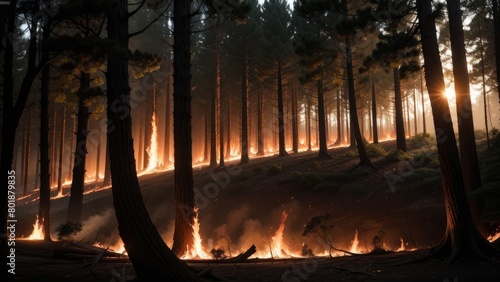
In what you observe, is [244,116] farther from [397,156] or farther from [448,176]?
[448,176]

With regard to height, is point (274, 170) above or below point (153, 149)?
below

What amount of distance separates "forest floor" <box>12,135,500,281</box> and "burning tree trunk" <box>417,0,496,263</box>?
396 millimetres

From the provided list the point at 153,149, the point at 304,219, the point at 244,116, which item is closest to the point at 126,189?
→ the point at 304,219

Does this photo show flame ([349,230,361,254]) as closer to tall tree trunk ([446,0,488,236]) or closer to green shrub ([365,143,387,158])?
tall tree trunk ([446,0,488,236])

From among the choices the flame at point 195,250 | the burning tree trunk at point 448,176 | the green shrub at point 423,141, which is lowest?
the flame at point 195,250

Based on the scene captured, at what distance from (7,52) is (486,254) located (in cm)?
998

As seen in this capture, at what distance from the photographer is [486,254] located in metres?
6.95

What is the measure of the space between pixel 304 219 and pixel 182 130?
7354 mm

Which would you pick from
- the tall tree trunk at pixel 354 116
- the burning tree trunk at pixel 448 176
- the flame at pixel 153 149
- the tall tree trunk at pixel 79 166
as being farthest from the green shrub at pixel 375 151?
the flame at pixel 153 149

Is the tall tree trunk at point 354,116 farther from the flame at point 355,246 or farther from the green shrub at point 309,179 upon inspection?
the flame at point 355,246

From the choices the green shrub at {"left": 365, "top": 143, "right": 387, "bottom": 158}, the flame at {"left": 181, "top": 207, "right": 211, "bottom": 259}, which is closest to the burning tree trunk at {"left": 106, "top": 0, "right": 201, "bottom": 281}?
the flame at {"left": 181, "top": 207, "right": 211, "bottom": 259}

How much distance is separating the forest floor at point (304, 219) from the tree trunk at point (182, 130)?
1.45m

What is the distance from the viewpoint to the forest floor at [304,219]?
261 inches

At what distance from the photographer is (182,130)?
9758mm
